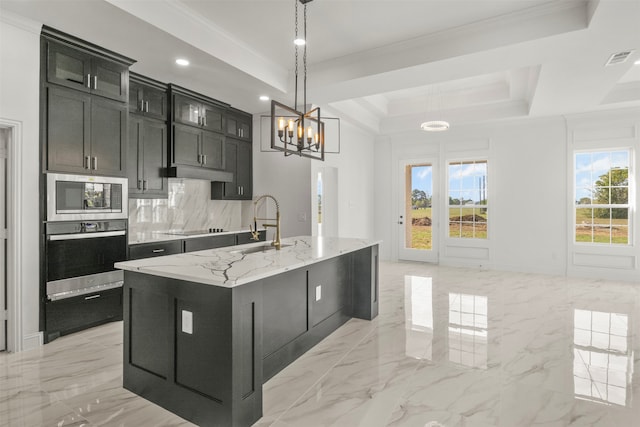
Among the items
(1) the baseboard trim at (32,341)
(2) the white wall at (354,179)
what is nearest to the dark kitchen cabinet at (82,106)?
(1) the baseboard trim at (32,341)

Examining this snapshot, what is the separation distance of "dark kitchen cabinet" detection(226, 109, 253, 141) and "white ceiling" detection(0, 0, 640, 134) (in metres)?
0.50

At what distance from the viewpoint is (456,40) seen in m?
3.73

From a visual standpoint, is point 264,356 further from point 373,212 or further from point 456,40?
point 373,212

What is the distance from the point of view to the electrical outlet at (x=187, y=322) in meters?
2.06

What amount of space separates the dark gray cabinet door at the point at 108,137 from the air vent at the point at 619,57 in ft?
17.8

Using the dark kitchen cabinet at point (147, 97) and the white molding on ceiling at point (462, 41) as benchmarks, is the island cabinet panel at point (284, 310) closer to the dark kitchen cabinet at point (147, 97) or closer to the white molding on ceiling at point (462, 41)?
the white molding on ceiling at point (462, 41)

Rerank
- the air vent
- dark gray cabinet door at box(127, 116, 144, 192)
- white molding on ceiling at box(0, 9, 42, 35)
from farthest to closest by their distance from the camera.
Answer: dark gray cabinet door at box(127, 116, 144, 192) < the air vent < white molding on ceiling at box(0, 9, 42, 35)

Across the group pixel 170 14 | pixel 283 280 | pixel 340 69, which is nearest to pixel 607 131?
pixel 340 69

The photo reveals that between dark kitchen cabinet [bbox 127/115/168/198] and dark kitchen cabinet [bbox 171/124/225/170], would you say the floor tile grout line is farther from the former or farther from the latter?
dark kitchen cabinet [bbox 171/124/225/170]

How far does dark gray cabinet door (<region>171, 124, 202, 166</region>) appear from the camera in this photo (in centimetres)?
471

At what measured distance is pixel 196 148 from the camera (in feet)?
16.4

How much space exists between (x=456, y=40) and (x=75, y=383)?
15.3 feet

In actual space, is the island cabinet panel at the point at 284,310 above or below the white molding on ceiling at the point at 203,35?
below

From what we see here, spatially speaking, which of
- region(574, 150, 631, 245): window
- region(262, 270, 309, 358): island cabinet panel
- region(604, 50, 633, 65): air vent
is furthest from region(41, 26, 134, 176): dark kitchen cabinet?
region(574, 150, 631, 245): window
